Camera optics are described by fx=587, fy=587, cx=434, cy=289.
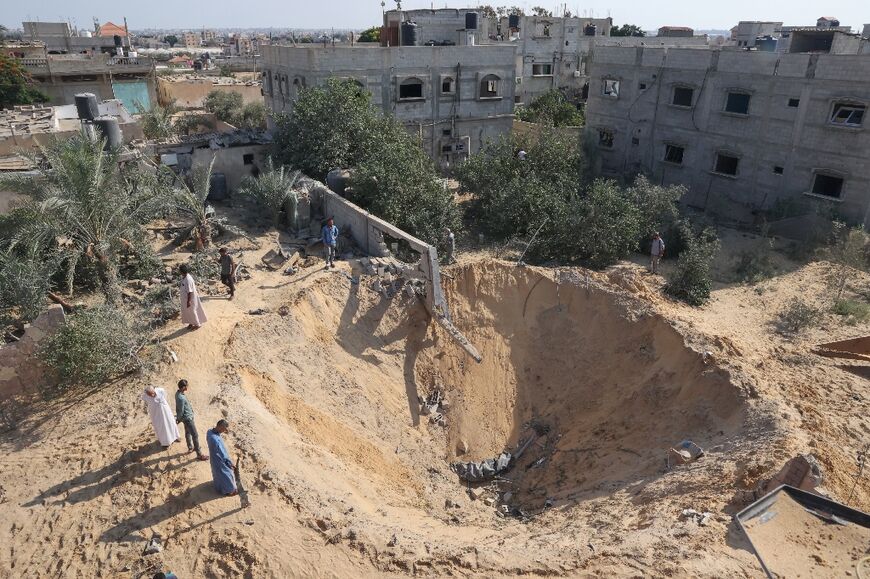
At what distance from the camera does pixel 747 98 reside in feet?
67.8

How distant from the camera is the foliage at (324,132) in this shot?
18078 millimetres

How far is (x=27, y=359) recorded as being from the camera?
9.34 metres

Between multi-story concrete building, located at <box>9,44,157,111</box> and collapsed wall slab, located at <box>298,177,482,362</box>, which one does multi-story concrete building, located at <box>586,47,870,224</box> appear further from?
multi-story concrete building, located at <box>9,44,157,111</box>

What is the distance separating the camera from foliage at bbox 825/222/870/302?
52.3 ft

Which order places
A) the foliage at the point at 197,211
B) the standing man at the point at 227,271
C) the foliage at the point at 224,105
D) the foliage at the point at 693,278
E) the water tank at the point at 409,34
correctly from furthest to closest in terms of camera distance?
the foliage at the point at 224,105 < the water tank at the point at 409,34 < the foliage at the point at 693,278 < the foliage at the point at 197,211 < the standing man at the point at 227,271

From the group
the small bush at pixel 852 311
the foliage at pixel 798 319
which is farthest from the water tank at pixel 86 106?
the small bush at pixel 852 311

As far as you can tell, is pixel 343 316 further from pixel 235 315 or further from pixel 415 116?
pixel 415 116

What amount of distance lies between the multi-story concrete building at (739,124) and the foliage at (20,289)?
20.7 metres

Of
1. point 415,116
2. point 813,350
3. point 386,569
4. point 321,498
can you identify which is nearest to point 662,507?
point 386,569

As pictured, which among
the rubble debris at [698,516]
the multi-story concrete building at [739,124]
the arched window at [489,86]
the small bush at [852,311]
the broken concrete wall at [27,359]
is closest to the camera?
the rubble debris at [698,516]

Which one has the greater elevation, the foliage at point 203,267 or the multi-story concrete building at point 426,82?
the multi-story concrete building at point 426,82

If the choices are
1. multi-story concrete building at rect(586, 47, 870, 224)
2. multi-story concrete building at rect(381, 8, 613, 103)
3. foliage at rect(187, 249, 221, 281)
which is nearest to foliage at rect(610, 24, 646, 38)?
multi-story concrete building at rect(381, 8, 613, 103)

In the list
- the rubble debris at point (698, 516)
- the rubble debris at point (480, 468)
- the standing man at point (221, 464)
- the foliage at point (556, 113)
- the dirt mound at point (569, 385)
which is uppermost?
the foliage at point (556, 113)

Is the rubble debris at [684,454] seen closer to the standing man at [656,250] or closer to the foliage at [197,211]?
the standing man at [656,250]
